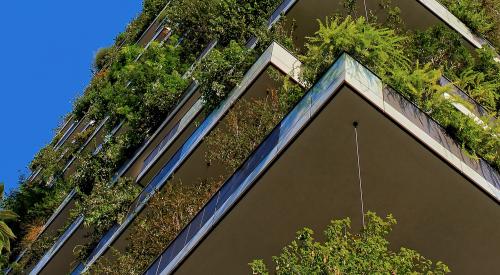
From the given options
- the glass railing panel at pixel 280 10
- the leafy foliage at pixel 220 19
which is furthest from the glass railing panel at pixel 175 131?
the glass railing panel at pixel 280 10

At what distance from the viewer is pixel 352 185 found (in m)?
12.3

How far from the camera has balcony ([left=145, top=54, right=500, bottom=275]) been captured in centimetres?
1186

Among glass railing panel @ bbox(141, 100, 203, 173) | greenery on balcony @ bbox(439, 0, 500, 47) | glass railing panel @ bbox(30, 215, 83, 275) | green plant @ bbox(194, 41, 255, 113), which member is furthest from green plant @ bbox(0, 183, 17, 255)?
greenery on balcony @ bbox(439, 0, 500, 47)

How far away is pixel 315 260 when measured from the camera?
32.7 feet

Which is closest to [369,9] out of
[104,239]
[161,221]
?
[161,221]

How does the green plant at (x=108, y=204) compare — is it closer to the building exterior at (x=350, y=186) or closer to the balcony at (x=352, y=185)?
the building exterior at (x=350, y=186)

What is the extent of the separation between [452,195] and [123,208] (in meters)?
9.36

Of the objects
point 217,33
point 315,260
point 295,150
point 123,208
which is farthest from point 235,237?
point 217,33

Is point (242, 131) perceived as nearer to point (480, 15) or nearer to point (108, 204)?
point (108, 204)

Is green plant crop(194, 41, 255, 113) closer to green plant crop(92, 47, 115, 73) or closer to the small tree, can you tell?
the small tree

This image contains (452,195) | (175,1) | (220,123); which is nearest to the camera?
(452,195)

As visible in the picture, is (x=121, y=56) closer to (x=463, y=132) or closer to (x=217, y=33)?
(x=217, y=33)

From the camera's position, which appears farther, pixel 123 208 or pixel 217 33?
pixel 217 33

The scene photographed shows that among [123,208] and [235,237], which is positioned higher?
[123,208]
